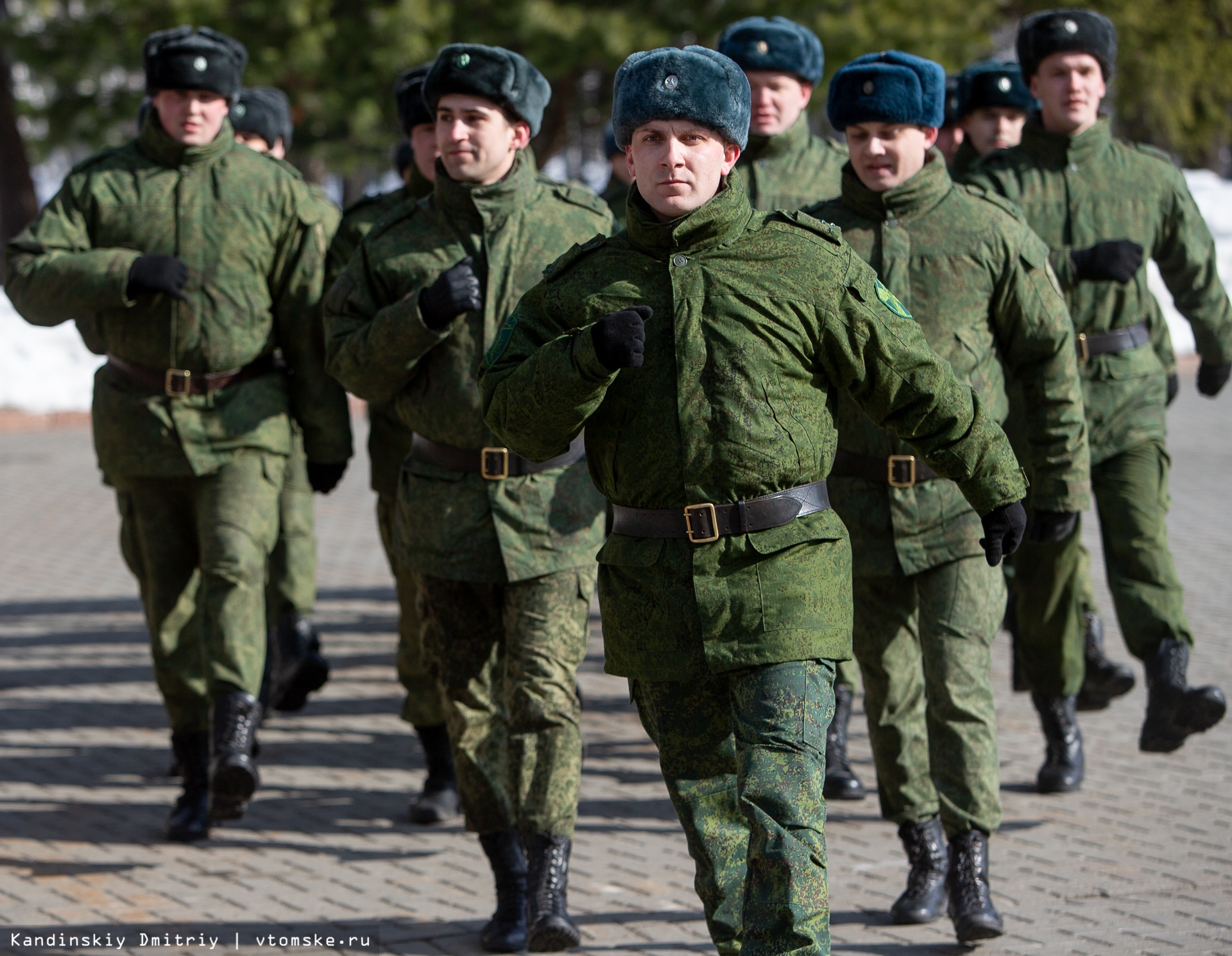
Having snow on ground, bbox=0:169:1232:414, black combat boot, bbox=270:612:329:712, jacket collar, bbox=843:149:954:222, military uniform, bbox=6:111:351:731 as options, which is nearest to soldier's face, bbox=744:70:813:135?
military uniform, bbox=6:111:351:731

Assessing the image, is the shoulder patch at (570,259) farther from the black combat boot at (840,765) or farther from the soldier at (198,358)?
Answer: the black combat boot at (840,765)

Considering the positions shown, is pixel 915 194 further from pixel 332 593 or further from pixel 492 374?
pixel 332 593

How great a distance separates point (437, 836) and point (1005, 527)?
2591 millimetres

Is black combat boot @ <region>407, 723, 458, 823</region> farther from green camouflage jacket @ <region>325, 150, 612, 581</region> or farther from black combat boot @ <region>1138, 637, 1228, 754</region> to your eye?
black combat boot @ <region>1138, 637, 1228, 754</region>

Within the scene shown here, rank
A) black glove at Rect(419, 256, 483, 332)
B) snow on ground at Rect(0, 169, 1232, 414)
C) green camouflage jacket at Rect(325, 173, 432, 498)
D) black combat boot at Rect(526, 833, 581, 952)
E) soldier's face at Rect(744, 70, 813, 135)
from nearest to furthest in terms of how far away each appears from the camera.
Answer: black combat boot at Rect(526, 833, 581, 952) < black glove at Rect(419, 256, 483, 332) < green camouflage jacket at Rect(325, 173, 432, 498) < soldier's face at Rect(744, 70, 813, 135) < snow on ground at Rect(0, 169, 1232, 414)

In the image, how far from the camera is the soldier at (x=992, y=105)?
734 cm

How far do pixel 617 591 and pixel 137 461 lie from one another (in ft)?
8.21

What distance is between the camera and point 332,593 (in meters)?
10.5

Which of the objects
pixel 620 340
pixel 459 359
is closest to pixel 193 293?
pixel 459 359

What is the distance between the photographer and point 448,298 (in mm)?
4965

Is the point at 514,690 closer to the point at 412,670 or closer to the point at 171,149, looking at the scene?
the point at 412,670

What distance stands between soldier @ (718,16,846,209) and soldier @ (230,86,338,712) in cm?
177

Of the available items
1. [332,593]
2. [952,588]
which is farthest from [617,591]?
[332,593]

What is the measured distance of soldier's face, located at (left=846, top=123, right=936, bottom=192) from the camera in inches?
A: 200
